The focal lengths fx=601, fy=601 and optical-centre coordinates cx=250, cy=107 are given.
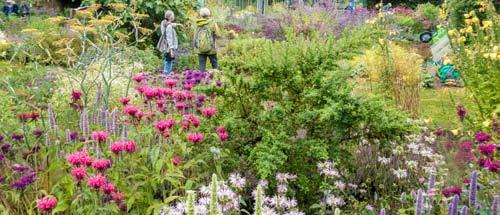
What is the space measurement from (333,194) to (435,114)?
4.60 m

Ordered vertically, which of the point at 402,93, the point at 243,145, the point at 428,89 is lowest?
the point at 428,89

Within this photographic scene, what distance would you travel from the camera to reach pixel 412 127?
11.8 feet

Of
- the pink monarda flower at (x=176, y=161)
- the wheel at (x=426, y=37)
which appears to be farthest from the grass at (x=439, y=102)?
the wheel at (x=426, y=37)

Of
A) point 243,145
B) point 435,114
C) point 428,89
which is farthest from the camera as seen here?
point 428,89

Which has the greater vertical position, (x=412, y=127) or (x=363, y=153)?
(x=412, y=127)

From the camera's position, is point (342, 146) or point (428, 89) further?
point (428, 89)

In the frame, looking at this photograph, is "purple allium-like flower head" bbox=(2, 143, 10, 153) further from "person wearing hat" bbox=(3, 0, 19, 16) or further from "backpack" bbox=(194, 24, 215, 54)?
"person wearing hat" bbox=(3, 0, 19, 16)

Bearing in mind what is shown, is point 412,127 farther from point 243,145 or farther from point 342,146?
point 243,145

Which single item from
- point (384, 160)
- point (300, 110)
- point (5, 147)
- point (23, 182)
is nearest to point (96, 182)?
point (23, 182)

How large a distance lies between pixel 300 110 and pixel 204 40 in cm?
633

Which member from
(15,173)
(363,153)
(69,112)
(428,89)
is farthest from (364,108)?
(428,89)

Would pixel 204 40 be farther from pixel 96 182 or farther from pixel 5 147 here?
pixel 96 182

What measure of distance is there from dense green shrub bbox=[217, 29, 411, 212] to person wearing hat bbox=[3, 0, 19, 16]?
682 inches

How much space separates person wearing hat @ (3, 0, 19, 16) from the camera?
19.3 m
